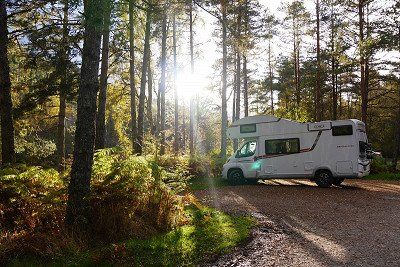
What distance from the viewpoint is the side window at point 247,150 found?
634 inches

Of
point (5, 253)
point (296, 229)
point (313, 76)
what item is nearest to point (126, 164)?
point (5, 253)

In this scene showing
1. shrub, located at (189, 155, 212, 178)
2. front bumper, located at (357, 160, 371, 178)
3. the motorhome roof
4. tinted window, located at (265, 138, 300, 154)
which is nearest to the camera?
front bumper, located at (357, 160, 371, 178)

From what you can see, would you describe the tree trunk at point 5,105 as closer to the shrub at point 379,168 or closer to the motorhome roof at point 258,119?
the motorhome roof at point 258,119

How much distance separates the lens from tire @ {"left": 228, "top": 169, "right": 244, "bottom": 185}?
16.5 m

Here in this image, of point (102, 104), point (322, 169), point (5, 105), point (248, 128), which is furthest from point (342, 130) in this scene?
point (5, 105)

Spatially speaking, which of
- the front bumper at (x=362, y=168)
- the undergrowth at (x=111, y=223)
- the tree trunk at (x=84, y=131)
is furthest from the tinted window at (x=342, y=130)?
the tree trunk at (x=84, y=131)

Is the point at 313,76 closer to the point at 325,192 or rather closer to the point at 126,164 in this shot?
the point at 325,192

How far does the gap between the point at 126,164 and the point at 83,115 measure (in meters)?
1.62

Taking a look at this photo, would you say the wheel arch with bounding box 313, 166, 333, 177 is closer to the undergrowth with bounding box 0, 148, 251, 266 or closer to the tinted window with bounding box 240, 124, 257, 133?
the tinted window with bounding box 240, 124, 257, 133

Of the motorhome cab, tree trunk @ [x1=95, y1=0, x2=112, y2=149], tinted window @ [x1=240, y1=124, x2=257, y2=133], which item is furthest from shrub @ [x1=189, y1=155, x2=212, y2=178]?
tree trunk @ [x1=95, y1=0, x2=112, y2=149]

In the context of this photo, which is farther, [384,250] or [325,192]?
[325,192]

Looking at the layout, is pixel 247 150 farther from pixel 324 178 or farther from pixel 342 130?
pixel 342 130

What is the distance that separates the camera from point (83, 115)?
6.59 meters

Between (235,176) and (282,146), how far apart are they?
2.76 meters
